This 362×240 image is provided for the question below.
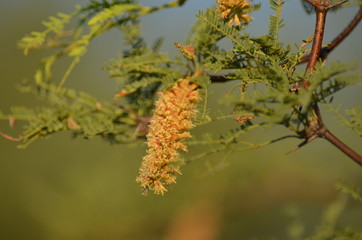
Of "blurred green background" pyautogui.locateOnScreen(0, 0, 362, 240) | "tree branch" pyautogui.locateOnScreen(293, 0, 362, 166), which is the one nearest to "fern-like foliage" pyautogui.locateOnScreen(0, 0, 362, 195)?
"tree branch" pyautogui.locateOnScreen(293, 0, 362, 166)

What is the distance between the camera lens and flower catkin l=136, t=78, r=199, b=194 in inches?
11.4

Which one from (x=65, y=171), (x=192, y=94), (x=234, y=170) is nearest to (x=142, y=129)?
(x=192, y=94)

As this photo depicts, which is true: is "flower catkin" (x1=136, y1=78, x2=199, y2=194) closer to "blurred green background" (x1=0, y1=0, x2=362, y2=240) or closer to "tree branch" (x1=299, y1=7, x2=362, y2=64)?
"tree branch" (x1=299, y1=7, x2=362, y2=64)

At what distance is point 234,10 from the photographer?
34 centimetres

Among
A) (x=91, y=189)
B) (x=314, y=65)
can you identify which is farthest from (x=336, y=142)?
(x=91, y=189)

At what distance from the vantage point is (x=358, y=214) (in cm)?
198

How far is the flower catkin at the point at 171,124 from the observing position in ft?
0.95

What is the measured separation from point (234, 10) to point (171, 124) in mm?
120

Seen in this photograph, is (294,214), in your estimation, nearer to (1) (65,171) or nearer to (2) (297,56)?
(2) (297,56)

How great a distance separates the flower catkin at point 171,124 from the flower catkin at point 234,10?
79mm

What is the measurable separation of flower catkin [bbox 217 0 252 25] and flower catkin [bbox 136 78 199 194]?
8 centimetres

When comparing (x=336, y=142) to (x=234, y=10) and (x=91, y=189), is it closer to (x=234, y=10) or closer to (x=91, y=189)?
(x=234, y=10)

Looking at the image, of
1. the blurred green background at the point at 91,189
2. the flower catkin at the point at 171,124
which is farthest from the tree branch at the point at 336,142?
the blurred green background at the point at 91,189

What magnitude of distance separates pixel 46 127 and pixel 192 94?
11cm
